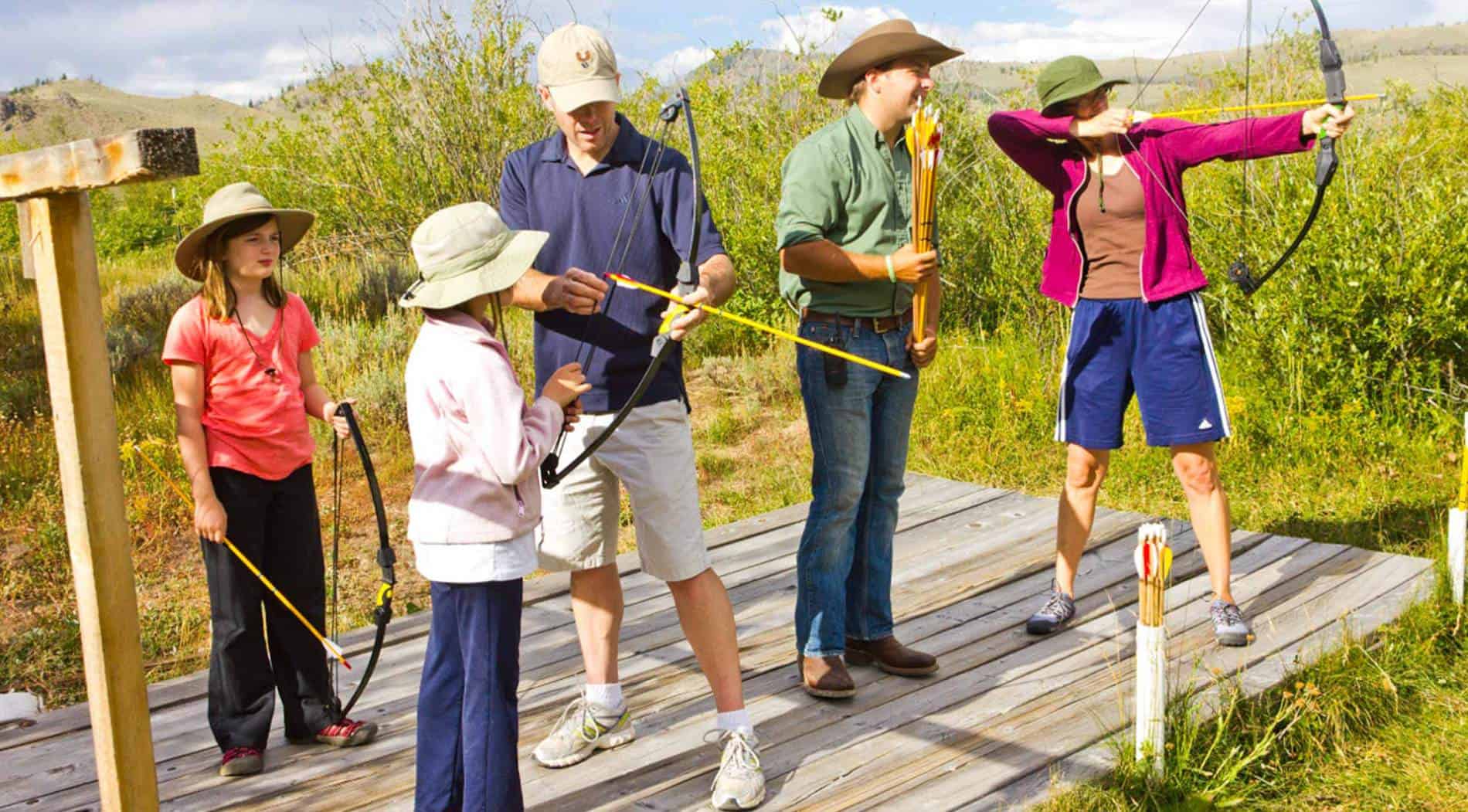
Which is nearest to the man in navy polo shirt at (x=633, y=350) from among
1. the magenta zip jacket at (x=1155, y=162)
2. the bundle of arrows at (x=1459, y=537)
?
the magenta zip jacket at (x=1155, y=162)

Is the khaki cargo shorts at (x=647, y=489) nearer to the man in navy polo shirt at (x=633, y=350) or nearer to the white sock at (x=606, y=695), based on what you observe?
the man in navy polo shirt at (x=633, y=350)

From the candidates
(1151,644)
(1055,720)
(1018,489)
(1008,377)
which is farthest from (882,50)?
(1008,377)

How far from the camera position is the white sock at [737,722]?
11.1ft

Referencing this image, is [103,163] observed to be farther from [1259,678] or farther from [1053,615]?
[1259,678]

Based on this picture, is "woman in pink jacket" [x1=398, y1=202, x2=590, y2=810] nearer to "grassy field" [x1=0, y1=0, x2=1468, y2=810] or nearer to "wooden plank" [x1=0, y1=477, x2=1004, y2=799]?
"wooden plank" [x1=0, y1=477, x2=1004, y2=799]

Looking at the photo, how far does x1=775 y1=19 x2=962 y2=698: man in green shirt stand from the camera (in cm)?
362

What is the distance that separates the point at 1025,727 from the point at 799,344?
1266 millimetres

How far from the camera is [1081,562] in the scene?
201 inches

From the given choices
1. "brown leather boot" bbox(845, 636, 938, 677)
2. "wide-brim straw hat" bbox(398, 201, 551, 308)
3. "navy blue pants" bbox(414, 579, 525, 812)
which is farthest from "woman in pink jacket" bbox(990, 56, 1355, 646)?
"navy blue pants" bbox(414, 579, 525, 812)

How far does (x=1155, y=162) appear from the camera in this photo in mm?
4141

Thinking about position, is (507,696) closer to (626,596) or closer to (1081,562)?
(626,596)

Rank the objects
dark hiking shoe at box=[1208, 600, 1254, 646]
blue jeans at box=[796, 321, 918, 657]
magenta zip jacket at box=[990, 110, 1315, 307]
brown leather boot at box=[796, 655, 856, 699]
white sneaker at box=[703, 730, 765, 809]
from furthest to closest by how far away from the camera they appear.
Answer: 1. dark hiking shoe at box=[1208, 600, 1254, 646]
2. magenta zip jacket at box=[990, 110, 1315, 307]
3. brown leather boot at box=[796, 655, 856, 699]
4. blue jeans at box=[796, 321, 918, 657]
5. white sneaker at box=[703, 730, 765, 809]

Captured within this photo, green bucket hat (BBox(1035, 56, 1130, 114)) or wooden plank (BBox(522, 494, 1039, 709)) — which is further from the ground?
green bucket hat (BBox(1035, 56, 1130, 114))

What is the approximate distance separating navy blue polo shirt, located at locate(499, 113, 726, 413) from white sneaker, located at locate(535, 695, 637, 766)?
2.88 feet
